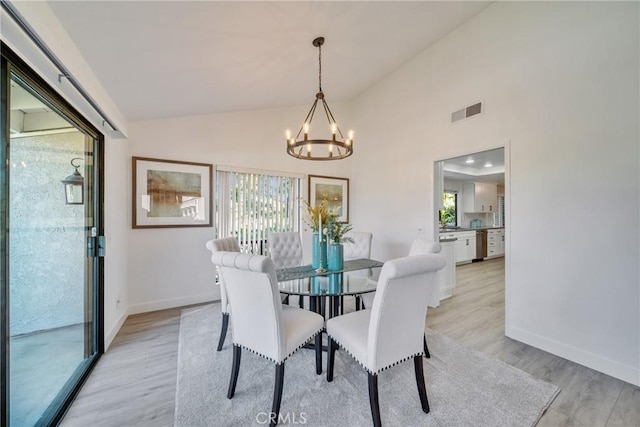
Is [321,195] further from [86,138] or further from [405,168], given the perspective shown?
[86,138]

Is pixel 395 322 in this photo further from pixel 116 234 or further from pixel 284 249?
pixel 116 234

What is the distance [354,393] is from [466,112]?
3.22m

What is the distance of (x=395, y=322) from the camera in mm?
1464

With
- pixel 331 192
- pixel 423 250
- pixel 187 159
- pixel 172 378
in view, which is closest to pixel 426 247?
pixel 423 250

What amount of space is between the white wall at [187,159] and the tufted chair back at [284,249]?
3.61 ft

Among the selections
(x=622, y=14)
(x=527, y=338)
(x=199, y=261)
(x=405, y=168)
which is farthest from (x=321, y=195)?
(x=622, y=14)

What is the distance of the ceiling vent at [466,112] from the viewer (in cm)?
290

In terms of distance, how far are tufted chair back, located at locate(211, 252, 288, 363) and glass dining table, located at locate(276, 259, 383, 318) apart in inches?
13.4

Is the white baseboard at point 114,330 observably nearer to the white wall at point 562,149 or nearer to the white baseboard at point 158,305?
the white baseboard at point 158,305

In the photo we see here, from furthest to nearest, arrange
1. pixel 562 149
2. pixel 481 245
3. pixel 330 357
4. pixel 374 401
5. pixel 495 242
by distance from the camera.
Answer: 1. pixel 495 242
2. pixel 481 245
3. pixel 562 149
4. pixel 330 357
5. pixel 374 401

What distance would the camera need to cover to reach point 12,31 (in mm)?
1063

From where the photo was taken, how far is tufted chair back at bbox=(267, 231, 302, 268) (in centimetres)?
324

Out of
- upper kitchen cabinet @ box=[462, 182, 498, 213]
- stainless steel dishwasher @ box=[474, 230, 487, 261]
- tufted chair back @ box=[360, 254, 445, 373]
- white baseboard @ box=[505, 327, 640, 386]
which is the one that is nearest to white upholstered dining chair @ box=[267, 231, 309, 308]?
tufted chair back @ box=[360, 254, 445, 373]

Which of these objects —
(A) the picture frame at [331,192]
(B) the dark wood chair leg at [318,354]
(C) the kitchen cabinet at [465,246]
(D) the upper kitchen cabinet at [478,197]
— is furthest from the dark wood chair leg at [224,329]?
(D) the upper kitchen cabinet at [478,197]
